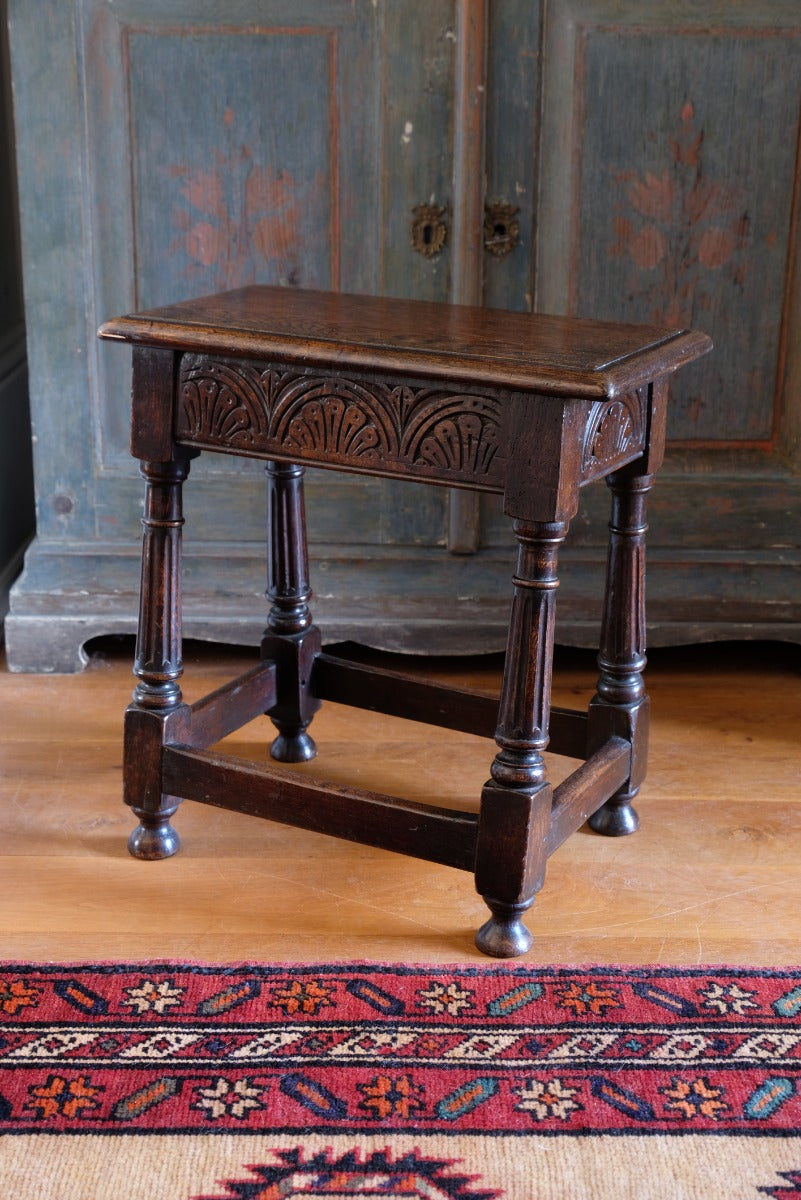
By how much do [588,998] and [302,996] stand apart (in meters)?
0.36

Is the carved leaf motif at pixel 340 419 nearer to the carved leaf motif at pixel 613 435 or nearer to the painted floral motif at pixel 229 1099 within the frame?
the carved leaf motif at pixel 613 435

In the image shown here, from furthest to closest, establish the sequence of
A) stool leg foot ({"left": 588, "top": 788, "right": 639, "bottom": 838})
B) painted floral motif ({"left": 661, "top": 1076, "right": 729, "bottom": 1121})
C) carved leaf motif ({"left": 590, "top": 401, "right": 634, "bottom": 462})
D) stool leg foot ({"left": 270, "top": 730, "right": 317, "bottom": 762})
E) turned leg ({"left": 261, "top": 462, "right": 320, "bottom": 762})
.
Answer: stool leg foot ({"left": 270, "top": 730, "right": 317, "bottom": 762}) → turned leg ({"left": 261, "top": 462, "right": 320, "bottom": 762}) → stool leg foot ({"left": 588, "top": 788, "right": 639, "bottom": 838}) → carved leaf motif ({"left": 590, "top": 401, "right": 634, "bottom": 462}) → painted floral motif ({"left": 661, "top": 1076, "right": 729, "bottom": 1121})

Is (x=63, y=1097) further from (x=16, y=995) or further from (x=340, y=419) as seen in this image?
(x=340, y=419)

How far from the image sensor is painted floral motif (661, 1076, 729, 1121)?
63.4 inches

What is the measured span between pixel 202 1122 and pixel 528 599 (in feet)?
2.39

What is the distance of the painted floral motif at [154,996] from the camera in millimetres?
1783

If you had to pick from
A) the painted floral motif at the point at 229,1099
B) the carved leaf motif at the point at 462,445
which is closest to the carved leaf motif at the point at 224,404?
the carved leaf motif at the point at 462,445

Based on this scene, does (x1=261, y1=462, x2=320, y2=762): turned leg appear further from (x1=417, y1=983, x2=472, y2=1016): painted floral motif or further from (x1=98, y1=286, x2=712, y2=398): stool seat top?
(x1=417, y1=983, x2=472, y2=1016): painted floral motif

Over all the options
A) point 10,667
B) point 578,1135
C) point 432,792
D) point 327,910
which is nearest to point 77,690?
point 10,667

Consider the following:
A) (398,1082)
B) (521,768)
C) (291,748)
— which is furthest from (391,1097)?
(291,748)

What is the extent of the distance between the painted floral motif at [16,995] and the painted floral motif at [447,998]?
478mm

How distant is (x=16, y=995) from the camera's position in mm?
1801

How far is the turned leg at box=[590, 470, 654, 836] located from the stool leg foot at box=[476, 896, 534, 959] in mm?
388

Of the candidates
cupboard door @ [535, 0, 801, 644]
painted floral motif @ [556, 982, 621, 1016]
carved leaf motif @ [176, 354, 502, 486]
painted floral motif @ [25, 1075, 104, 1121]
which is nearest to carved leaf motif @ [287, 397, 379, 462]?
carved leaf motif @ [176, 354, 502, 486]
